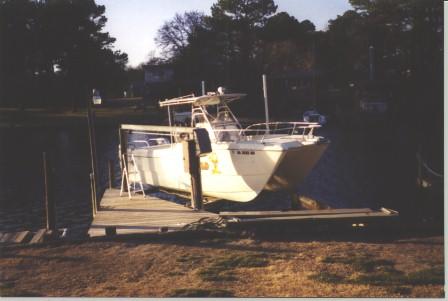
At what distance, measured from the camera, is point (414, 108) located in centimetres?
1625

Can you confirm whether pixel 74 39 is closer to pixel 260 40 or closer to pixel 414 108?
pixel 260 40

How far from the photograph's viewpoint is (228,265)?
23.6ft

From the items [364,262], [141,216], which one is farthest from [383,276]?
[141,216]

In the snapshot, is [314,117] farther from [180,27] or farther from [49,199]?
[49,199]

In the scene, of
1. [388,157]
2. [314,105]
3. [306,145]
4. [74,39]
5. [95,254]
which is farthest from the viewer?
[314,105]

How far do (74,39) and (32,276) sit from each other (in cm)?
1259

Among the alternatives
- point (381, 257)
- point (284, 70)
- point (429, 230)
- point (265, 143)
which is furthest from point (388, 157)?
point (381, 257)

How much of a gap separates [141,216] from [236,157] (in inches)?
123

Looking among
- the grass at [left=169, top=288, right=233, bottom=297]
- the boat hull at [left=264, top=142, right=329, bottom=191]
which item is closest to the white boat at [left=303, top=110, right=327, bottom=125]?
the boat hull at [left=264, top=142, right=329, bottom=191]

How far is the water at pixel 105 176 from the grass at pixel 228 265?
328 inches

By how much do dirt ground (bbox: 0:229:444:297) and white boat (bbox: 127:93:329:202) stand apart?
11.9 ft

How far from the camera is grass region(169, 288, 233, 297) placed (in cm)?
632

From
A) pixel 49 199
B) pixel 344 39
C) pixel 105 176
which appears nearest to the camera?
pixel 49 199

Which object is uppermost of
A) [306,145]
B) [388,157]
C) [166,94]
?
[166,94]
